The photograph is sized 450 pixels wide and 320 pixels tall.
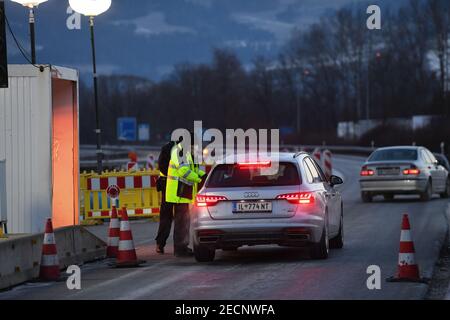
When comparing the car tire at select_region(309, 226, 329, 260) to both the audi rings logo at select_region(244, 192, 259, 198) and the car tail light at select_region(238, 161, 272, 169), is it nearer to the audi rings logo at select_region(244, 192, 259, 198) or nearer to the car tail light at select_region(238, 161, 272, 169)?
the audi rings logo at select_region(244, 192, 259, 198)

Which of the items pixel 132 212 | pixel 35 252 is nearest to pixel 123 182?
pixel 132 212

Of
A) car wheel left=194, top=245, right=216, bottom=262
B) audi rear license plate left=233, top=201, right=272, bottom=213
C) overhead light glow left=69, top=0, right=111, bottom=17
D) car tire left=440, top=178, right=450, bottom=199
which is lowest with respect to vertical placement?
car wheel left=194, top=245, right=216, bottom=262

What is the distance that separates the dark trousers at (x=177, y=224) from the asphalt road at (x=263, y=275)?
0.29 meters

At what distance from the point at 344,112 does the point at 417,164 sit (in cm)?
8852

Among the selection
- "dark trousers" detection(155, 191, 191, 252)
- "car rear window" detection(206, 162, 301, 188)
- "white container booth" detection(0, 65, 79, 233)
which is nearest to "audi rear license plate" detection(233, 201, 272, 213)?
"car rear window" detection(206, 162, 301, 188)

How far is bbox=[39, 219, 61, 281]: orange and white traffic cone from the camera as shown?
1365 centimetres

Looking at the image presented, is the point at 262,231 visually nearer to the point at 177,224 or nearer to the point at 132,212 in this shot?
the point at 177,224

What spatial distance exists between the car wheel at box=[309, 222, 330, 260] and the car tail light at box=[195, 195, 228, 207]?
140cm

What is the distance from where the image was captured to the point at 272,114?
415 feet

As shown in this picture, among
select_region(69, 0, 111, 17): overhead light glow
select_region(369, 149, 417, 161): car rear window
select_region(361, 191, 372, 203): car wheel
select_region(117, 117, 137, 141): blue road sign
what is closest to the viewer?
select_region(69, 0, 111, 17): overhead light glow

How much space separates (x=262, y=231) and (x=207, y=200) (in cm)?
89

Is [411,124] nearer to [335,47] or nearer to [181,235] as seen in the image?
[335,47]

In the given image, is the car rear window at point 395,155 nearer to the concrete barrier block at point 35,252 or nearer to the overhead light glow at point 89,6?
the overhead light glow at point 89,6
